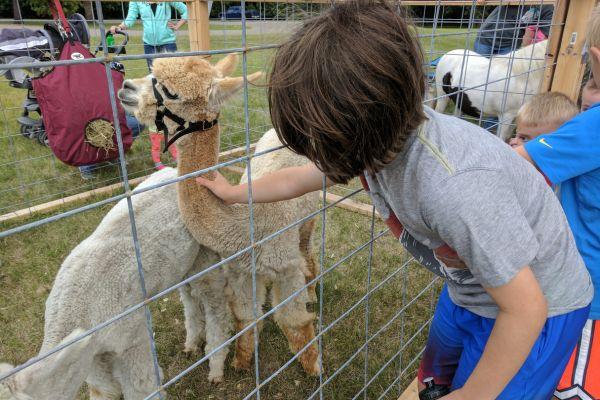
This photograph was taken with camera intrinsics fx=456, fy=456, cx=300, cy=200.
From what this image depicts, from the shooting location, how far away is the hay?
4.12 m

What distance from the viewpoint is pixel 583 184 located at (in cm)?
147

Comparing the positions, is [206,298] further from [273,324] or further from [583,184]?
[583,184]

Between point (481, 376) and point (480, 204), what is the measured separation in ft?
1.42

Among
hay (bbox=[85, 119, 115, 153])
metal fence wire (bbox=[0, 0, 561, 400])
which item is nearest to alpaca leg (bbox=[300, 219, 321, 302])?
metal fence wire (bbox=[0, 0, 561, 400])

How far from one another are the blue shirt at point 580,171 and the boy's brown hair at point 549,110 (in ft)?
1.87

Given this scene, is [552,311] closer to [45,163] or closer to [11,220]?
[11,220]

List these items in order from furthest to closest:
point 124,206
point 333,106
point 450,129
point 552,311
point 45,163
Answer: point 45,163, point 124,206, point 552,311, point 450,129, point 333,106

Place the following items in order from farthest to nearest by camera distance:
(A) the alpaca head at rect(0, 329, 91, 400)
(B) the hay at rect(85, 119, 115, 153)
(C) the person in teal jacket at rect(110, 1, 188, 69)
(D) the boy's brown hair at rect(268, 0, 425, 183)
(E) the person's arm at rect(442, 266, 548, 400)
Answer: (C) the person in teal jacket at rect(110, 1, 188, 69), (B) the hay at rect(85, 119, 115, 153), (A) the alpaca head at rect(0, 329, 91, 400), (E) the person's arm at rect(442, 266, 548, 400), (D) the boy's brown hair at rect(268, 0, 425, 183)

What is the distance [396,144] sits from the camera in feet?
3.05

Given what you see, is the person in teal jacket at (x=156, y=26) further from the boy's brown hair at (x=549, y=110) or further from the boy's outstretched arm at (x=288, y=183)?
the boy's brown hair at (x=549, y=110)

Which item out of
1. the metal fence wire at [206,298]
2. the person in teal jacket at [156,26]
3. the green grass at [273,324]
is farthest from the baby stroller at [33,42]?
the green grass at [273,324]

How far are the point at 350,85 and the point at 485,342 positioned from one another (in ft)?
2.96

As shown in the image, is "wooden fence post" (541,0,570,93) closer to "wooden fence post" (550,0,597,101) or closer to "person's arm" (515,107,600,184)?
"wooden fence post" (550,0,597,101)

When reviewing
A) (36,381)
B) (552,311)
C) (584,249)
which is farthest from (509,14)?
(36,381)
